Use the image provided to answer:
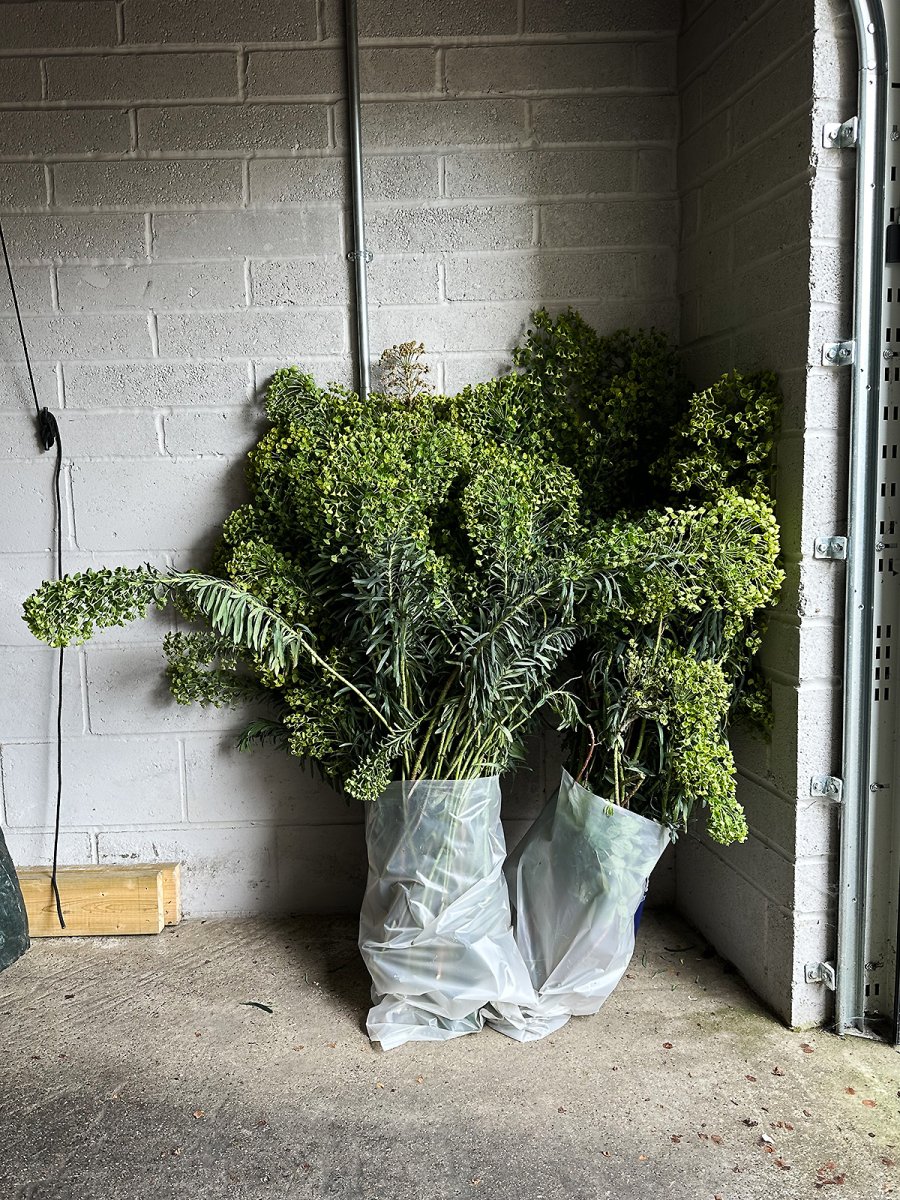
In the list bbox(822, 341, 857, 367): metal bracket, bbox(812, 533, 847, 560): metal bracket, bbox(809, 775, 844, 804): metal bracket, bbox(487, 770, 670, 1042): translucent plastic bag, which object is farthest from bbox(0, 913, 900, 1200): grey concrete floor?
bbox(822, 341, 857, 367): metal bracket

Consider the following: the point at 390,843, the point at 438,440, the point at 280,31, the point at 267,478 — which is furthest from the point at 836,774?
the point at 280,31

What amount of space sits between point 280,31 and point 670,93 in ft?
3.34

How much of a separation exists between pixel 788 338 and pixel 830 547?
0.45 m

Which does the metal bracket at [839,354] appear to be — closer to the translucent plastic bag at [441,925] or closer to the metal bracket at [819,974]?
the translucent plastic bag at [441,925]

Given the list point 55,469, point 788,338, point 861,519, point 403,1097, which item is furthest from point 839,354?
point 55,469

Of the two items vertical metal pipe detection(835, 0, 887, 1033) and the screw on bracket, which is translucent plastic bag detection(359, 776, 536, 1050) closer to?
vertical metal pipe detection(835, 0, 887, 1033)

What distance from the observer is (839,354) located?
1829 mm

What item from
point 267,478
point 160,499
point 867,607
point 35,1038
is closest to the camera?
point 867,607

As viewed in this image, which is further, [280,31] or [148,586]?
[280,31]

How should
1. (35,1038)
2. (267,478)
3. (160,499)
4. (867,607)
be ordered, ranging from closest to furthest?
1. (867,607)
2. (35,1038)
3. (267,478)
4. (160,499)

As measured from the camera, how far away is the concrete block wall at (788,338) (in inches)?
71.8

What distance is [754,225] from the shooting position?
2.05 meters

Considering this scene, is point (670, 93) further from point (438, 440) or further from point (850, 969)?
point (850, 969)

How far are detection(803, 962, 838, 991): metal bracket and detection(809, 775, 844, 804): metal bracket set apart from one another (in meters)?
0.36
